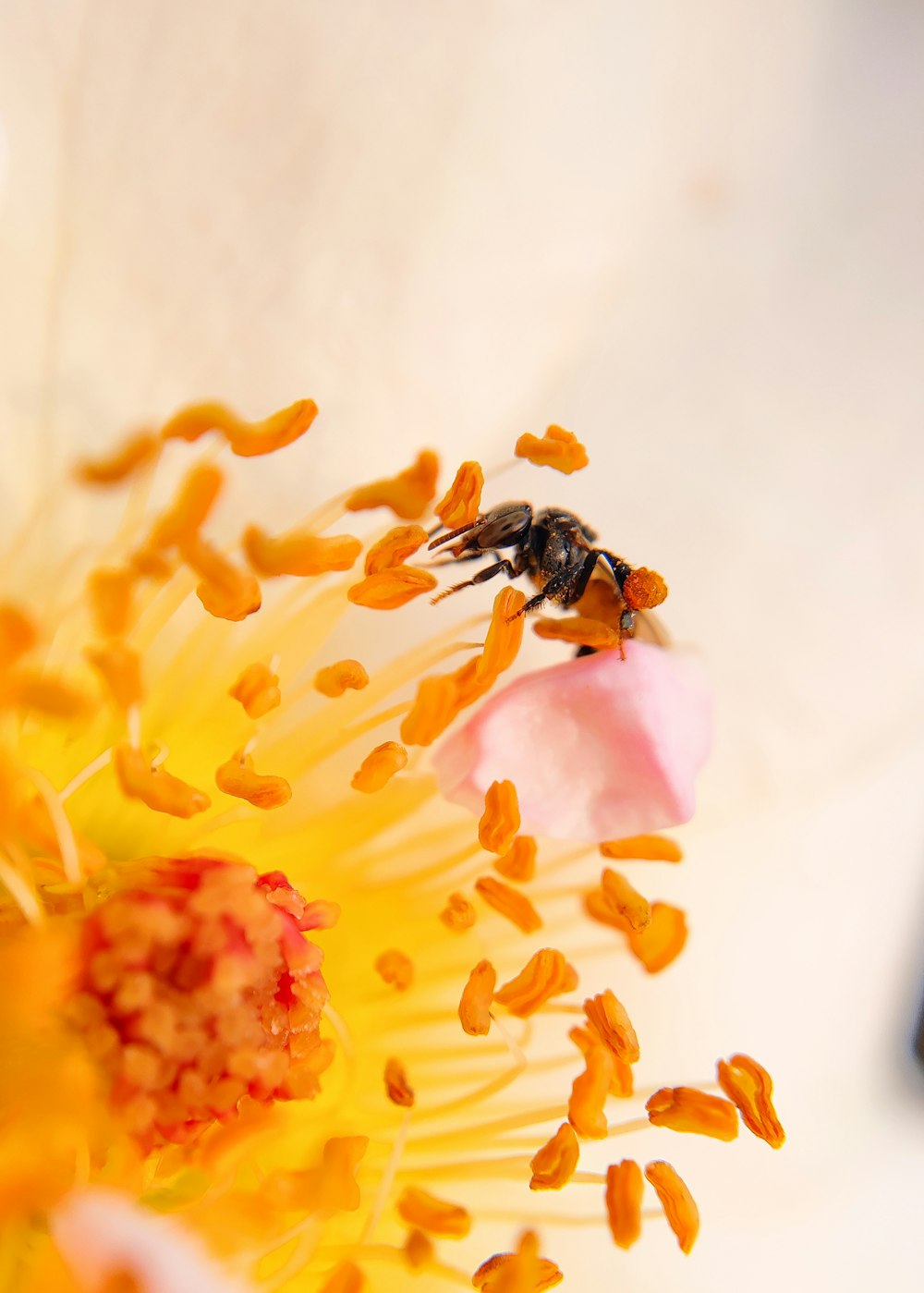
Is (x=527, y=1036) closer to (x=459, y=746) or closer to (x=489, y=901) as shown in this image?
(x=489, y=901)

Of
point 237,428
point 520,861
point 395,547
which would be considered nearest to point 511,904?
point 520,861

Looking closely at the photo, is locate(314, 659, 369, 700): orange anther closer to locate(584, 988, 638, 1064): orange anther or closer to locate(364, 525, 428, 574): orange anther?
locate(364, 525, 428, 574): orange anther

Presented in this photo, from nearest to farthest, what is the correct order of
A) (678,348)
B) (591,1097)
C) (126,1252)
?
(126,1252), (591,1097), (678,348)

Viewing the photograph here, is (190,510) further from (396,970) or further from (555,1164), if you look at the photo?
(555,1164)

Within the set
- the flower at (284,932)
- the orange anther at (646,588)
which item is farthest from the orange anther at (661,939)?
the orange anther at (646,588)

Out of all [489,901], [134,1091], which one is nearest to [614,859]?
[489,901]

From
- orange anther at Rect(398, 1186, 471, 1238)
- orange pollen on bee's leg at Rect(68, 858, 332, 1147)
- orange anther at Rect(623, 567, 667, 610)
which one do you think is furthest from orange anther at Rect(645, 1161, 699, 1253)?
orange anther at Rect(623, 567, 667, 610)
